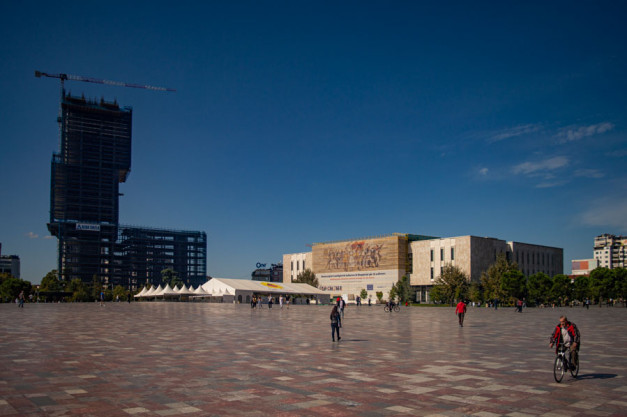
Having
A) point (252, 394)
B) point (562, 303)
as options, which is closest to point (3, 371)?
point (252, 394)

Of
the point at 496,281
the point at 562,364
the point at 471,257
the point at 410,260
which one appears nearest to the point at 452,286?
the point at 496,281

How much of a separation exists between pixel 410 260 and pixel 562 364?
351 ft

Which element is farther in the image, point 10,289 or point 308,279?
point 308,279

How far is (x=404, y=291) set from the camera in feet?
356

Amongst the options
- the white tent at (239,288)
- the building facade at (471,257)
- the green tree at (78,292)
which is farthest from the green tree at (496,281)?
the green tree at (78,292)

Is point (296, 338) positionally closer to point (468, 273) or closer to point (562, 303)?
point (468, 273)

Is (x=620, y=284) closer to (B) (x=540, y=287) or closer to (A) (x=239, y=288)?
(B) (x=540, y=287)

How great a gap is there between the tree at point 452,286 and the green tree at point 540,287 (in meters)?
11.7

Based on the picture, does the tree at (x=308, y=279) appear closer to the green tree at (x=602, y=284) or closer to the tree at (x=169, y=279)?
the tree at (x=169, y=279)

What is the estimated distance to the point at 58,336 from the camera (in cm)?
2358

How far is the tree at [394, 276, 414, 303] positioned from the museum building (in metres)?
4.99

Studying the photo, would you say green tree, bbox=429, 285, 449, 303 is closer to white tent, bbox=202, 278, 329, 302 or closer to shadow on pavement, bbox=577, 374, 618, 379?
white tent, bbox=202, 278, 329, 302

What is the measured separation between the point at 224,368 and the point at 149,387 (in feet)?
10.8

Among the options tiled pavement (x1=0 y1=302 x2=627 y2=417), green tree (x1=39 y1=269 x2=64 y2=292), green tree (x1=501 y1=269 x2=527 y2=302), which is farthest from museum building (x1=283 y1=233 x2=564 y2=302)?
tiled pavement (x1=0 y1=302 x2=627 y2=417)
